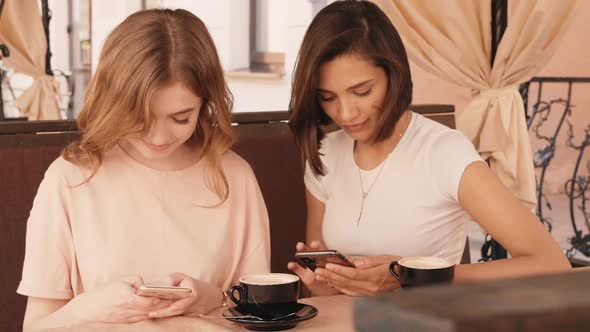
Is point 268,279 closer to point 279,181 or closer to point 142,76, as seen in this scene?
point 142,76

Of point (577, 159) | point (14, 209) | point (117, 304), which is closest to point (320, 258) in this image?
point (117, 304)

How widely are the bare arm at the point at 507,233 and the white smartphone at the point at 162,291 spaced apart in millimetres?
561

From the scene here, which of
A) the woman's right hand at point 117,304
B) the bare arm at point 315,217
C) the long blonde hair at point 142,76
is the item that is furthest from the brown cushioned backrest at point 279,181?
the woman's right hand at point 117,304

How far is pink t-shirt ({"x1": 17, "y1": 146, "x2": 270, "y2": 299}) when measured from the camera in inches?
62.8

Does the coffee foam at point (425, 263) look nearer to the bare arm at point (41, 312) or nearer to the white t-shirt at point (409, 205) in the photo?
the white t-shirt at point (409, 205)

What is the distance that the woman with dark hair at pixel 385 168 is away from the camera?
1.71 m

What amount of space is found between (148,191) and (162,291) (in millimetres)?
399

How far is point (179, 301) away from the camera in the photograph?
140cm

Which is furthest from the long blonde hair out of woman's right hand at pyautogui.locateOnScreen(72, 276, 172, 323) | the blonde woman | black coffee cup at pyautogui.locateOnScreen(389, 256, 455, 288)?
black coffee cup at pyautogui.locateOnScreen(389, 256, 455, 288)

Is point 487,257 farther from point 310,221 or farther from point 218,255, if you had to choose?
point 218,255

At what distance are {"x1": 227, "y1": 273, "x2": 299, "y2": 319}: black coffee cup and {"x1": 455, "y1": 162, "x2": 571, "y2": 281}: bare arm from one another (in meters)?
0.44

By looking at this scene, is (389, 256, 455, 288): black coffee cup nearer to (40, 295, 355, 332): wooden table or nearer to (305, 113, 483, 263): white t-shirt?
(40, 295, 355, 332): wooden table

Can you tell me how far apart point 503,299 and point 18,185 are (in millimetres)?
2076

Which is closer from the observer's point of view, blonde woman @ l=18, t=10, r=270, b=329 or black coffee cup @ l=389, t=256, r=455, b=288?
black coffee cup @ l=389, t=256, r=455, b=288
